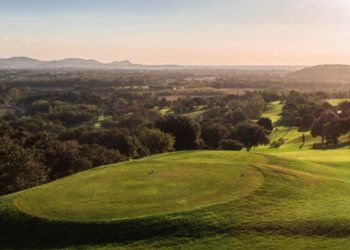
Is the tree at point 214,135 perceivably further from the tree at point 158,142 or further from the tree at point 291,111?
the tree at point 291,111

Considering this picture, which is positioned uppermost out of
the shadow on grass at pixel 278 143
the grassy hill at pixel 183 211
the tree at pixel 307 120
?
the grassy hill at pixel 183 211

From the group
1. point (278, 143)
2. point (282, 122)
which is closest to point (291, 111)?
point (282, 122)

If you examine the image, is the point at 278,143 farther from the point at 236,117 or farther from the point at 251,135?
the point at 236,117

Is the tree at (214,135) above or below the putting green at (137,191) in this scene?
below

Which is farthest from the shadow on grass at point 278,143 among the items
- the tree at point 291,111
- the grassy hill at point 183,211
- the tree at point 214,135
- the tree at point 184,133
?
the grassy hill at point 183,211

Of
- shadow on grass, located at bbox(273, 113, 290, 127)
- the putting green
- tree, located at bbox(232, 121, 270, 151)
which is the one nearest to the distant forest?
tree, located at bbox(232, 121, 270, 151)

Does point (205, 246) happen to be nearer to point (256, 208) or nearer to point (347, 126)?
point (256, 208)

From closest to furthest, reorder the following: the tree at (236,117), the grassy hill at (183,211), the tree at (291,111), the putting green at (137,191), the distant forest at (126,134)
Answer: the grassy hill at (183,211)
the putting green at (137,191)
the distant forest at (126,134)
the tree at (291,111)
the tree at (236,117)

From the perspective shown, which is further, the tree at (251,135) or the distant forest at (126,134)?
the tree at (251,135)
